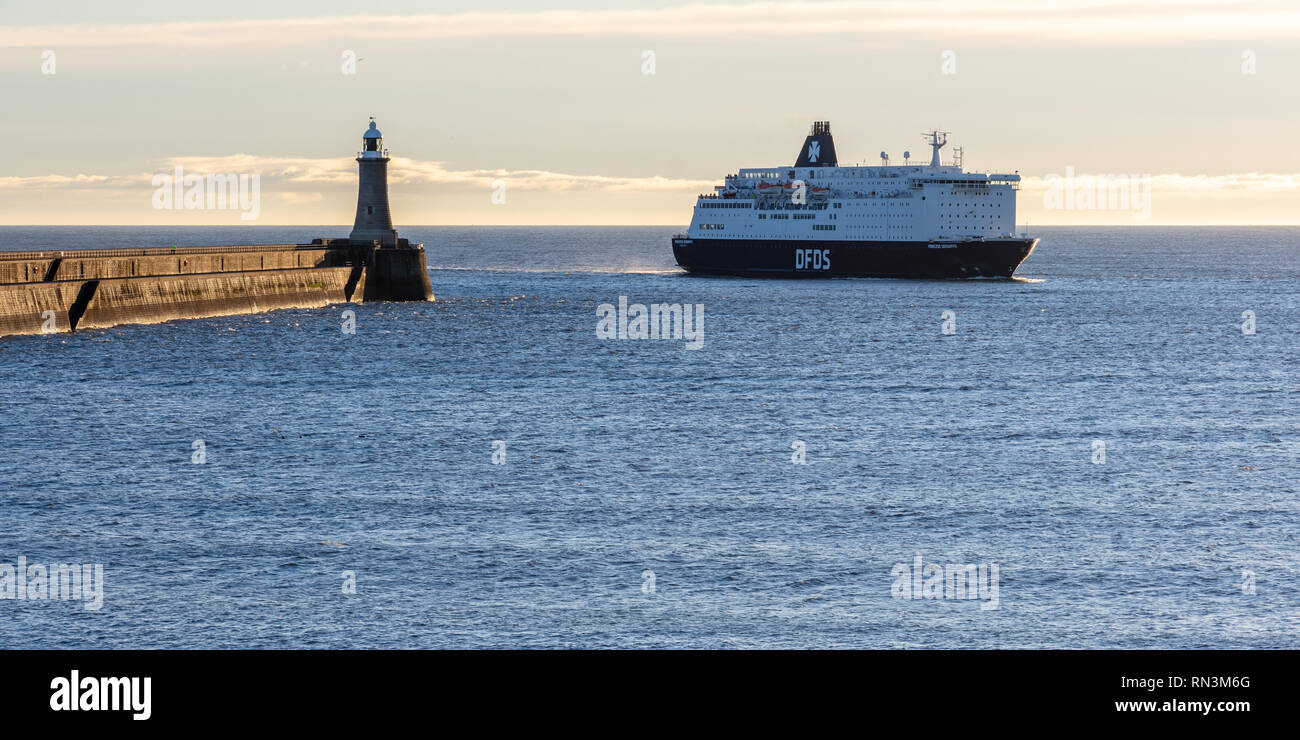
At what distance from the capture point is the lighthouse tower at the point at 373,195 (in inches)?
2840

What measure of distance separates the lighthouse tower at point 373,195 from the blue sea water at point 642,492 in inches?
837

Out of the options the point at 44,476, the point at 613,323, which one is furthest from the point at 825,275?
the point at 44,476

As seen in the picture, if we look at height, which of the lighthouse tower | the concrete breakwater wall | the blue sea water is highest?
the lighthouse tower

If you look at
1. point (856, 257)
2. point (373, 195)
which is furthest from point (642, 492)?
point (856, 257)

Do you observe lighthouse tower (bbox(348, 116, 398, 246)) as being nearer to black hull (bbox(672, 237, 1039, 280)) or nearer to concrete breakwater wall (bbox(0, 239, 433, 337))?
concrete breakwater wall (bbox(0, 239, 433, 337))

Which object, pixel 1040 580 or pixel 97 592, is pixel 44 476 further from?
pixel 1040 580

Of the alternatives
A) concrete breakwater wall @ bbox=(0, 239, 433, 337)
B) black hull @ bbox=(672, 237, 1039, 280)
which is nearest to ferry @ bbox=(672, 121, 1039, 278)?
black hull @ bbox=(672, 237, 1039, 280)

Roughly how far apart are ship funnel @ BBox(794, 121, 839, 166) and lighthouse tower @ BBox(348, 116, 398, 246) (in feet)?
142

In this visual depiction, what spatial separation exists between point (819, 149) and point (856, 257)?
521 inches

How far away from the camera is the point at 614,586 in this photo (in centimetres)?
1705

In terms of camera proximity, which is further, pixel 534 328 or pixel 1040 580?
pixel 534 328

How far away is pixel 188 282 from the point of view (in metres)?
61.9

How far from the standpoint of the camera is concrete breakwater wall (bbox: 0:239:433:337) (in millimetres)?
52469
